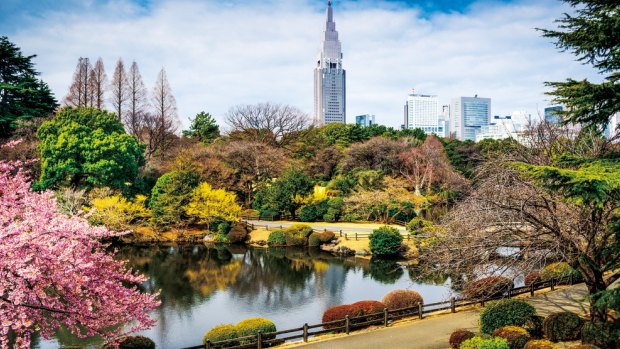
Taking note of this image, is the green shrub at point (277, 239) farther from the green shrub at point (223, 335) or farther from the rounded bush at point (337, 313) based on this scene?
the green shrub at point (223, 335)

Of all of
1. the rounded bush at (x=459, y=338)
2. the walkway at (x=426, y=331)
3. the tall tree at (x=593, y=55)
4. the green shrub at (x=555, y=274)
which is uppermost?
the tall tree at (x=593, y=55)

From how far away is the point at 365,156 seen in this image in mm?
57938

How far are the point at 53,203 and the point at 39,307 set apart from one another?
271cm

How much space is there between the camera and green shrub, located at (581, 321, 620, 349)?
11555 millimetres

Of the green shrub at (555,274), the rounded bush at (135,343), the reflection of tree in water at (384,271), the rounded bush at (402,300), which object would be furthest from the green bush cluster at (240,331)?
the reflection of tree in water at (384,271)

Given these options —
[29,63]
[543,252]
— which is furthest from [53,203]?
[29,63]

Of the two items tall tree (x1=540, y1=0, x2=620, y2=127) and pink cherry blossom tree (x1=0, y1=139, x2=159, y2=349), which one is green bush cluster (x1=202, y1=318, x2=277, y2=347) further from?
tall tree (x1=540, y1=0, x2=620, y2=127)

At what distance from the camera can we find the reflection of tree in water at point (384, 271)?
27.4 metres

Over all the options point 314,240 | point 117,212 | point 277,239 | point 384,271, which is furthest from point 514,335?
point 117,212

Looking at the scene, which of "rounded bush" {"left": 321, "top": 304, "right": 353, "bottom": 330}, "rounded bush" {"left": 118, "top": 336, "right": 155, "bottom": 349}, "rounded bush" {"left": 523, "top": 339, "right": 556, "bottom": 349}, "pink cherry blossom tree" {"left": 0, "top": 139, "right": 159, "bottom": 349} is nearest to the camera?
"pink cherry blossom tree" {"left": 0, "top": 139, "right": 159, "bottom": 349}

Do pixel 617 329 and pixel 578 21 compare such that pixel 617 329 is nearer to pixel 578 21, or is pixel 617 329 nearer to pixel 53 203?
pixel 578 21

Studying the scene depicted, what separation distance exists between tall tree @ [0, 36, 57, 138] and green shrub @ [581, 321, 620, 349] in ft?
143

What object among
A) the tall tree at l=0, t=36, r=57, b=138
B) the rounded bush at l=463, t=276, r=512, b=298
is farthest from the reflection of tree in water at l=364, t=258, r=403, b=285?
the tall tree at l=0, t=36, r=57, b=138

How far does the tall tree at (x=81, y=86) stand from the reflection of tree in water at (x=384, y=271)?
4213 centimetres
